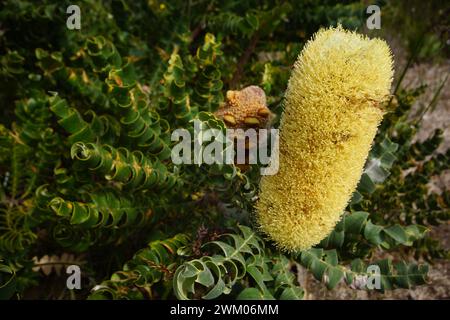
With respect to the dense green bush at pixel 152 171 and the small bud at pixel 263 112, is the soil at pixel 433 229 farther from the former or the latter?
the small bud at pixel 263 112

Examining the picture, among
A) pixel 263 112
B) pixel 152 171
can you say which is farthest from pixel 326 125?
pixel 152 171

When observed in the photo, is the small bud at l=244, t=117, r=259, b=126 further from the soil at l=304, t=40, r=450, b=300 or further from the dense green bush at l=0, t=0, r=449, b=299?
the soil at l=304, t=40, r=450, b=300

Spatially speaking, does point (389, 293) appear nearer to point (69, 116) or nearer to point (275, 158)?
point (275, 158)

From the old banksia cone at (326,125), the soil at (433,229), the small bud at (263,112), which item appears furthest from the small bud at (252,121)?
the soil at (433,229)

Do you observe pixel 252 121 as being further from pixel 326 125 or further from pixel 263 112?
pixel 326 125

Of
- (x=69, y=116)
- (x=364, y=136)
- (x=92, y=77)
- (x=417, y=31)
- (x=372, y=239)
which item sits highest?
(x=417, y=31)

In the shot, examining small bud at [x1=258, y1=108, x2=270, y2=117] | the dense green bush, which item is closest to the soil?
the dense green bush
